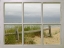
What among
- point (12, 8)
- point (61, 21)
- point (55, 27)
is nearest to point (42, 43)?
point (55, 27)

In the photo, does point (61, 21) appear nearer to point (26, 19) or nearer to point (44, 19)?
point (44, 19)

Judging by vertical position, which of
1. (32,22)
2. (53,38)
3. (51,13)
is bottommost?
(53,38)

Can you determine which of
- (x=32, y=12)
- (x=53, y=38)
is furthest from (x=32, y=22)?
(x=53, y=38)

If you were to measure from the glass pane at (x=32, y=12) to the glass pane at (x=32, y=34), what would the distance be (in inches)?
3.8

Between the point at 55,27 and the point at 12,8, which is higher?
the point at 12,8

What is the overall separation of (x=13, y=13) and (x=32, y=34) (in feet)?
1.49

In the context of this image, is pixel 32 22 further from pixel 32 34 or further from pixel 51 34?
pixel 51 34

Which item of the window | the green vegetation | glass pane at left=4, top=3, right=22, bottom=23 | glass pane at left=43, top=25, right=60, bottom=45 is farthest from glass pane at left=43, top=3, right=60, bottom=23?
glass pane at left=4, top=3, right=22, bottom=23

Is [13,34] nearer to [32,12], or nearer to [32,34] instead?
[32,34]

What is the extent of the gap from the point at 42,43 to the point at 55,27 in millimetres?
326

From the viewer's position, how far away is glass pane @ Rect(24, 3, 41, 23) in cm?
198

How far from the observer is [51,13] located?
78.6 inches

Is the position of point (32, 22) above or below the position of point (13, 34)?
above

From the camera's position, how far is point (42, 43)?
1942 millimetres
